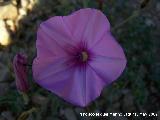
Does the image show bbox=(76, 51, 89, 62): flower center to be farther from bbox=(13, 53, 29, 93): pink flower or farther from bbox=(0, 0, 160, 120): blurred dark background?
bbox=(0, 0, 160, 120): blurred dark background

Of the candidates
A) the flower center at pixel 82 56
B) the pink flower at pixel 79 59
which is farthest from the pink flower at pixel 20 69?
the flower center at pixel 82 56

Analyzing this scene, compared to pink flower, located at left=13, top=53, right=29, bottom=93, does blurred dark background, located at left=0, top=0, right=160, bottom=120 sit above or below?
below

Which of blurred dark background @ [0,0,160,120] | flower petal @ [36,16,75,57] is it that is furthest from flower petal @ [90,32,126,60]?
blurred dark background @ [0,0,160,120]

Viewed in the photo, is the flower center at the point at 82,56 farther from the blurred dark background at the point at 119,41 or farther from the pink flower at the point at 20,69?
the blurred dark background at the point at 119,41

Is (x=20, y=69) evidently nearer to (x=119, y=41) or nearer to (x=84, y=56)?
(x=84, y=56)

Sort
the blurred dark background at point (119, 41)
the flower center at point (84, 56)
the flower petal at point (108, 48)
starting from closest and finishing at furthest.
Answer: 1. the flower petal at point (108, 48)
2. the flower center at point (84, 56)
3. the blurred dark background at point (119, 41)

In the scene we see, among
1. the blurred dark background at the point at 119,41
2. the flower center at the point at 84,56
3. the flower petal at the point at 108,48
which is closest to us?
the flower petal at the point at 108,48

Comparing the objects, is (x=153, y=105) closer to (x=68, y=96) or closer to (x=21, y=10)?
(x=68, y=96)
